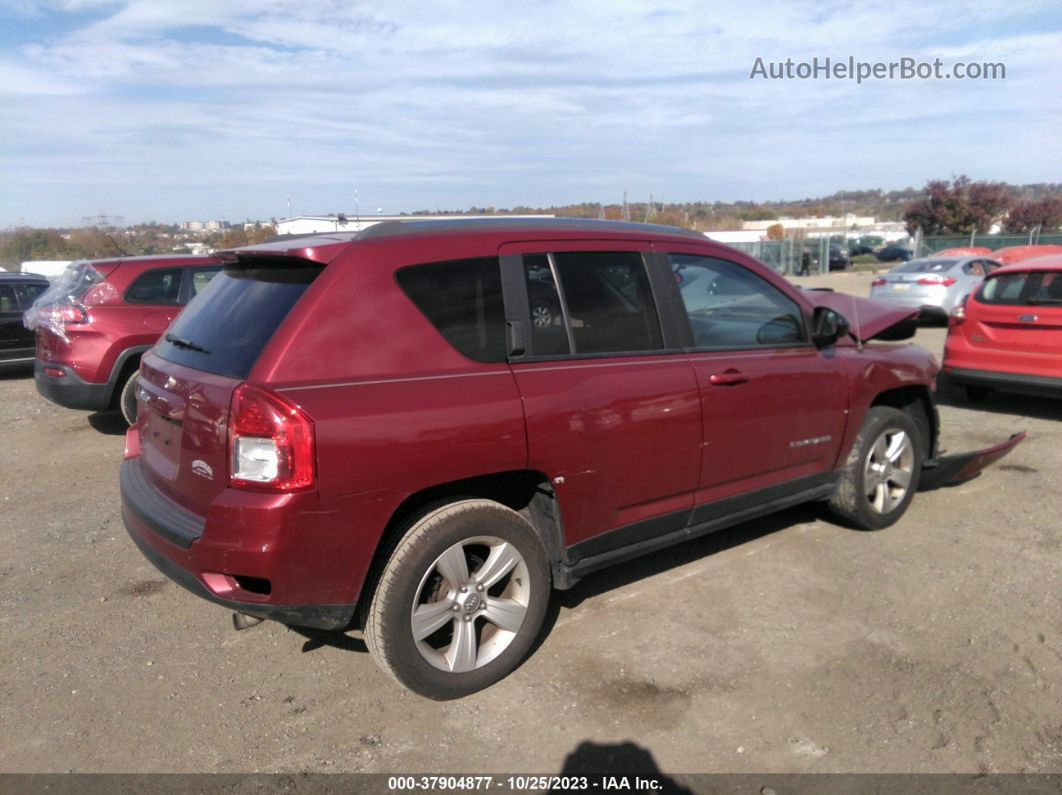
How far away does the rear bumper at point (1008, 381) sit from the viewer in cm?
785

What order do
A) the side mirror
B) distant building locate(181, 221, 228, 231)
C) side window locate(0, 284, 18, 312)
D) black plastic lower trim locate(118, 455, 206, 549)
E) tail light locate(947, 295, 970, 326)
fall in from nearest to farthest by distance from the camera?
black plastic lower trim locate(118, 455, 206, 549) < the side mirror < tail light locate(947, 295, 970, 326) < side window locate(0, 284, 18, 312) < distant building locate(181, 221, 228, 231)

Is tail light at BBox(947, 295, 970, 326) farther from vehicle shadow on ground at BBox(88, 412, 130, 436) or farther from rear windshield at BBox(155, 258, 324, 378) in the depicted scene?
vehicle shadow on ground at BBox(88, 412, 130, 436)

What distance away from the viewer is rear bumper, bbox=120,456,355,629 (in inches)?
118

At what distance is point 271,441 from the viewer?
2.97 meters

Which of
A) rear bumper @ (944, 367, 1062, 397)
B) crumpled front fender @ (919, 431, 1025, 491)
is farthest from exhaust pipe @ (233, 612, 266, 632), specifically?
rear bumper @ (944, 367, 1062, 397)

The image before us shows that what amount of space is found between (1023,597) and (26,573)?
210 inches

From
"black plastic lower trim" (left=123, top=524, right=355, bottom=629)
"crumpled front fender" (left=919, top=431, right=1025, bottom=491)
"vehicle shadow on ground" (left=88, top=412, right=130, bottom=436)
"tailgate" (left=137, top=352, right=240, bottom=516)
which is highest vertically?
"tailgate" (left=137, top=352, right=240, bottom=516)

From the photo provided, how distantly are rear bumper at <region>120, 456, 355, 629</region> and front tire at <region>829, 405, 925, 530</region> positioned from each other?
3.15 metres

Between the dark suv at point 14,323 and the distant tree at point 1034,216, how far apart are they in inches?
1843

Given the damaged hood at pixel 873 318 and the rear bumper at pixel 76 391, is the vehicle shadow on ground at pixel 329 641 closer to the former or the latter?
the damaged hood at pixel 873 318

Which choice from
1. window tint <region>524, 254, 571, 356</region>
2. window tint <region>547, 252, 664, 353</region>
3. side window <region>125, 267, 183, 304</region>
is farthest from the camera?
side window <region>125, 267, 183, 304</region>

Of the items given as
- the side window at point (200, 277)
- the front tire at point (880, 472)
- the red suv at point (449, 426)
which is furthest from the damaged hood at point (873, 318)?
the side window at point (200, 277)

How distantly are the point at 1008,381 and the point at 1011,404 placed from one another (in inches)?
42.4

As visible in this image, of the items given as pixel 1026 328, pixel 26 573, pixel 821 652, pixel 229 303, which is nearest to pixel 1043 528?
pixel 821 652
